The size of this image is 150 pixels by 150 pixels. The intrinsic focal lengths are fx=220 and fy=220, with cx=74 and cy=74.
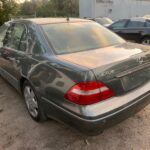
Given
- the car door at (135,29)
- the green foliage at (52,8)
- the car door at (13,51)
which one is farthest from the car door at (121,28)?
the green foliage at (52,8)

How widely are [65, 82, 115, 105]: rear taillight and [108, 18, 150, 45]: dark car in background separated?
272 inches

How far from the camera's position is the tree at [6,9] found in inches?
508

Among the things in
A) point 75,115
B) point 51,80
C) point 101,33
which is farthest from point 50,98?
point 101,33

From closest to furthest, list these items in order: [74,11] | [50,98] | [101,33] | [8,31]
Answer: [50,98], [101,33], [8,31], [74,11]

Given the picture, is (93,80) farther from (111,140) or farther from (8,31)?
(8,31)

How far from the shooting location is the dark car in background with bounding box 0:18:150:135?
7.52 feet

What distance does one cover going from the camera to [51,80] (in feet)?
8.55

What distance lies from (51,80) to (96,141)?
100 centimetres

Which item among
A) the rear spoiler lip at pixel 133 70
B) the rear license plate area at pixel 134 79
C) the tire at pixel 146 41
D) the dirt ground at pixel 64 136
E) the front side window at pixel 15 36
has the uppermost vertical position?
the front side window at pixel 15 36

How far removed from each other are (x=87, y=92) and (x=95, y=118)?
28 cm

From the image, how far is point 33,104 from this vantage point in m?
3.31

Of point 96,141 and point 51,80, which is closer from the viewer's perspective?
point 51,80

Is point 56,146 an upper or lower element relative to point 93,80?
lower

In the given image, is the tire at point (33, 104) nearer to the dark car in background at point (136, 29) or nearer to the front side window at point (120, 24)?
the dark car in background at point (136, 29)
